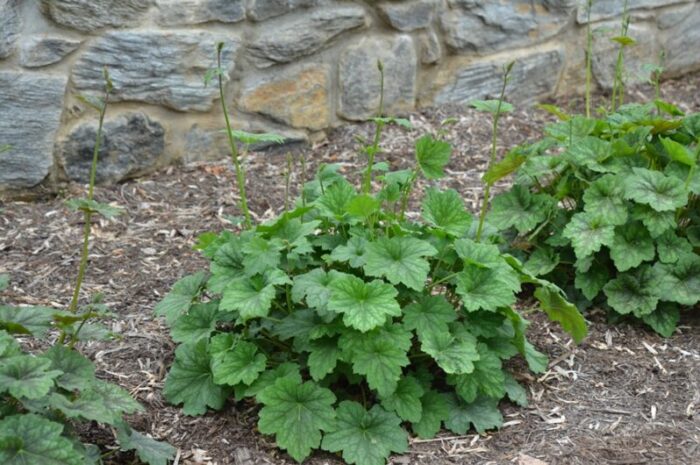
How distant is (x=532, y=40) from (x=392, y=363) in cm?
300

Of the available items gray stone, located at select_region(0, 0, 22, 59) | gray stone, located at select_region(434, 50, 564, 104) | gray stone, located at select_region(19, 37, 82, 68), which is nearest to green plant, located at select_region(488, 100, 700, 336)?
gray stone, located at select_region(434, 50, 564, 104)

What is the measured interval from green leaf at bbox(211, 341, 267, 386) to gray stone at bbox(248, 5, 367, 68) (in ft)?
6.47

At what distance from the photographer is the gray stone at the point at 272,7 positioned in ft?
14.0

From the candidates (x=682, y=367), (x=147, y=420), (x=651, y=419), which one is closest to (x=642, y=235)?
(x=682, y=367)

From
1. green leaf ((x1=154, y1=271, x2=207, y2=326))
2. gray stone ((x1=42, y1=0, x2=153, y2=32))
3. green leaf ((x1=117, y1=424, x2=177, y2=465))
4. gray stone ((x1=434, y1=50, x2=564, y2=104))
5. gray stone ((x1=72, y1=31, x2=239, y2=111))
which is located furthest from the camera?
gray stone ((x1=434, y1=50, x2=564, y2=104))

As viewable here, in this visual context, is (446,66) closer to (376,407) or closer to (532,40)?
(532,40)

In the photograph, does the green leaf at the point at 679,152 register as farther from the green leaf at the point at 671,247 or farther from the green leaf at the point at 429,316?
the green leaf at the point at 429,316

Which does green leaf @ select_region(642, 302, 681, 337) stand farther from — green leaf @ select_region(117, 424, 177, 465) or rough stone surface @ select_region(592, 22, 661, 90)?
rough stone surface @ select_region(592, 22, 661, 90)

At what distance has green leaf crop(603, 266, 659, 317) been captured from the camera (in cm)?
329

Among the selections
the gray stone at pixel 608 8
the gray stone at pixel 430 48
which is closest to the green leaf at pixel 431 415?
the gray stone at pixel 430 48

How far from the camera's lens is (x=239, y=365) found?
8.86 feet

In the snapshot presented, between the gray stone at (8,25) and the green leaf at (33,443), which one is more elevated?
the gray stone at (8,25)

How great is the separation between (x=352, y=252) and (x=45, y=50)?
1857mm

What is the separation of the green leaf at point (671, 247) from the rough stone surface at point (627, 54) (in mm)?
2288
